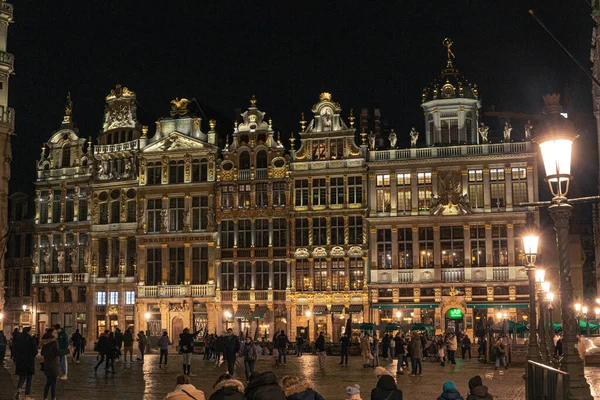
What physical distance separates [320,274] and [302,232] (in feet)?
9.47

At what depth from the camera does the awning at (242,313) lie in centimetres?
5264

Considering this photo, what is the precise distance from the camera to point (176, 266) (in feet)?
181

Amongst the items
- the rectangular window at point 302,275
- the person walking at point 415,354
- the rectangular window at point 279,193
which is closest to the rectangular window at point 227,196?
the rectangular window at point 279,193

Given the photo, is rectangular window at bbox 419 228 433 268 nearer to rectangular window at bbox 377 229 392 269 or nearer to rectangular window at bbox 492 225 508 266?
rectangular window at bbox 377 229 392 269

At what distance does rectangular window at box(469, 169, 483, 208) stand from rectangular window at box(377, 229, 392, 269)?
5.30m

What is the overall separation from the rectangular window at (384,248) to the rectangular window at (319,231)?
11.4ft

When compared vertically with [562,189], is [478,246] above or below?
above

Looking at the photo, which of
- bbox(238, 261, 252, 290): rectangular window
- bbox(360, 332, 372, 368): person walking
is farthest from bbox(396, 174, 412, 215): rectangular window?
bbox(360, 332, 372, 368): person walking

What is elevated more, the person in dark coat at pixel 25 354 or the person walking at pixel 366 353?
the person in dark coat at pixel 25 354

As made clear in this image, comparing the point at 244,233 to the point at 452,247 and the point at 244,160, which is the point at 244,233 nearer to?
the point at 244,160

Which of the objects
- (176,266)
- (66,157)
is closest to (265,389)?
(176,266)

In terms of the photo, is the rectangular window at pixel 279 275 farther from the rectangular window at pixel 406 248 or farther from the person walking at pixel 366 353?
the person walking at pixel 366 353

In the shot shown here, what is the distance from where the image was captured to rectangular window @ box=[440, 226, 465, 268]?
165 feet

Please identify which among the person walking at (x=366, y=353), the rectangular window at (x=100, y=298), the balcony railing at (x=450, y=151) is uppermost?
the balcony railing at (x=450, y=151)
